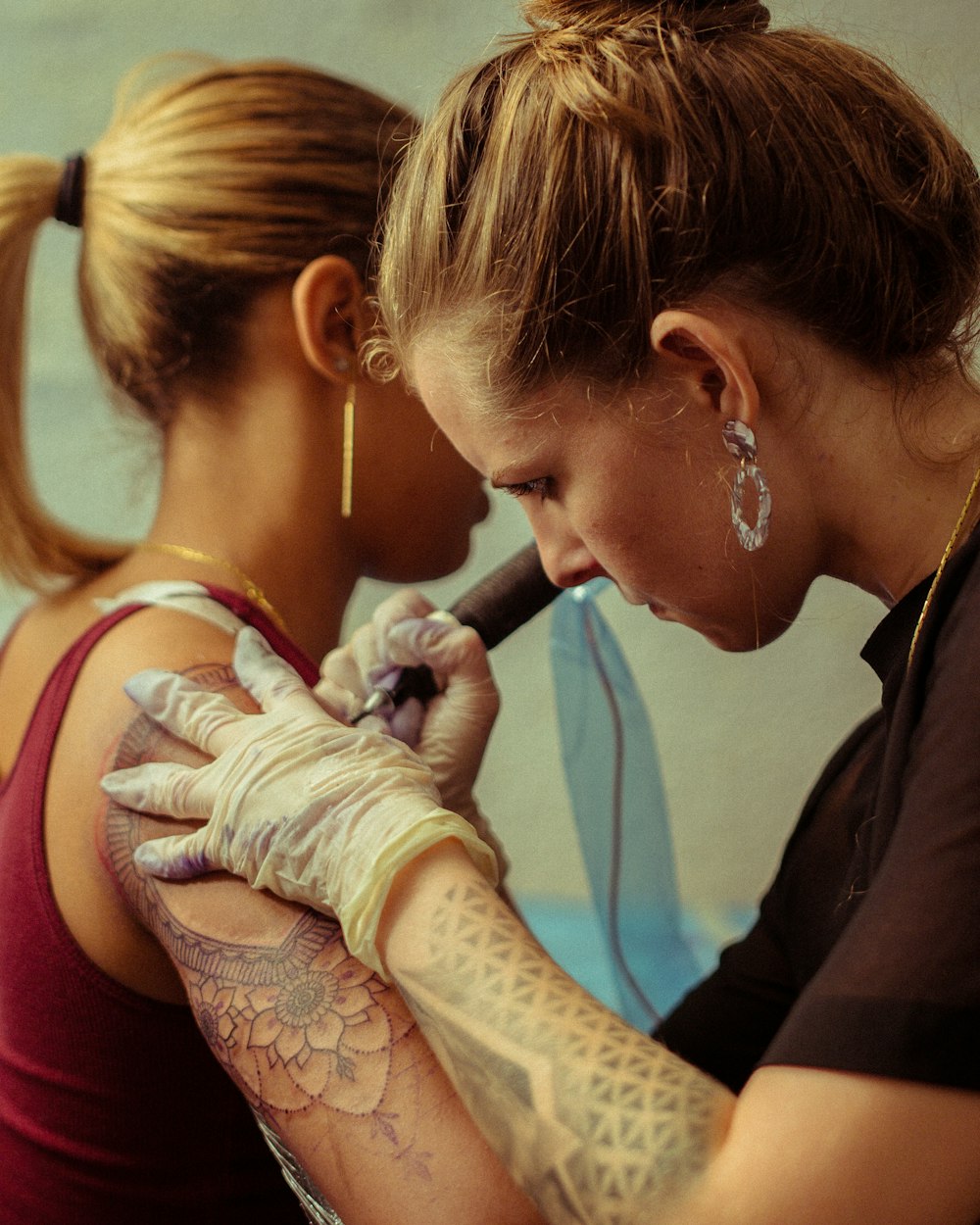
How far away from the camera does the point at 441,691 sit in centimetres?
122

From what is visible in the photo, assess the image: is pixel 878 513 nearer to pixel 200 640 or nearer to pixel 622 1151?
pixel 622 1151

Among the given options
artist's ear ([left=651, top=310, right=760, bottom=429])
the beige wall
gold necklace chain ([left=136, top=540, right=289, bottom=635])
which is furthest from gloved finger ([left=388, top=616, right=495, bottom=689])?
the beige wall

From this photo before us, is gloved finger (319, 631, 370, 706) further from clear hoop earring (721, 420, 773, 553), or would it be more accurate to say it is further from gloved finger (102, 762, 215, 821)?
clear hoop earring (721, 420, 773, 553)

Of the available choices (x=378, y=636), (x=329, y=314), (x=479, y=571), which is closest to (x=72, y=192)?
(x=329, y=314)

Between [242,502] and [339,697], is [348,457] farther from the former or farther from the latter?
[339,697]

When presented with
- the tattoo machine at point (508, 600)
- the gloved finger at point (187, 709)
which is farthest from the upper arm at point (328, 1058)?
the tattoo machine at point (508, 600)

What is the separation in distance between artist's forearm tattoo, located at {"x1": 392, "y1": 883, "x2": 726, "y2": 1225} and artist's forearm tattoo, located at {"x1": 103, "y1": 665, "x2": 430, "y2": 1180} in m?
0.05

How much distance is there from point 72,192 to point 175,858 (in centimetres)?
74

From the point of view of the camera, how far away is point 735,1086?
4.07 feet

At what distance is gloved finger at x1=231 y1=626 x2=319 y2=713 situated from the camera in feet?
3.18

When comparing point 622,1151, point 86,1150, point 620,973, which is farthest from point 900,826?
point 620,973

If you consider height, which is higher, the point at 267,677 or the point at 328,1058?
the point at 267,677

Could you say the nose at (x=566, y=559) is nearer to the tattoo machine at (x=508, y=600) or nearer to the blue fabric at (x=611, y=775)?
the tattoo machine at (x=508, y=600)

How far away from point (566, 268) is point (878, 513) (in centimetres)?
27
